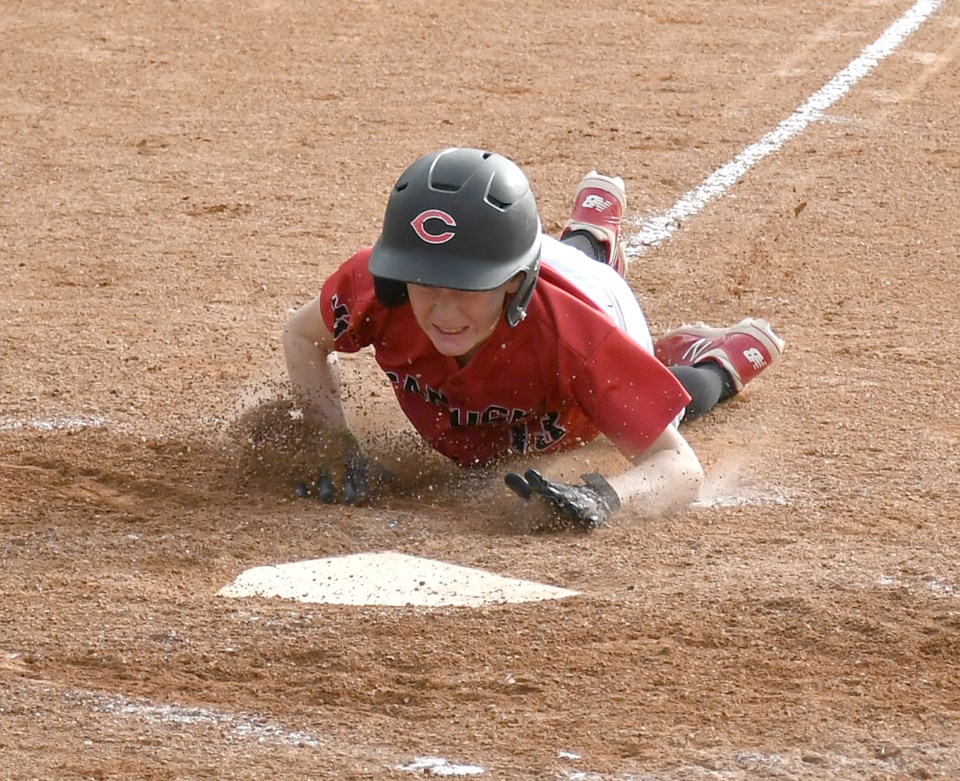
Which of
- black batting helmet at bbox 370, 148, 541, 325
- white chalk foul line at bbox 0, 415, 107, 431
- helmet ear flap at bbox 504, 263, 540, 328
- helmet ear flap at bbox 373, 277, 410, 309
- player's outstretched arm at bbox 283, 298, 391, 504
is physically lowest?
white chalk foul line at bbox 0, 415, 107, 431

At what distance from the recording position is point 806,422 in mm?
4660

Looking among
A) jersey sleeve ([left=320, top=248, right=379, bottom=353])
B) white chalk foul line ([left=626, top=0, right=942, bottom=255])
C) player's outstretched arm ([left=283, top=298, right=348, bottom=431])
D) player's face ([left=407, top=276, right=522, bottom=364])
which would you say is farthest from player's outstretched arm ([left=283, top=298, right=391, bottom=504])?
white chalk foul line ([left=626, top=0, right=942, bottom=255])

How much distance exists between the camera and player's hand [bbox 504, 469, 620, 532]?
11.9 ft

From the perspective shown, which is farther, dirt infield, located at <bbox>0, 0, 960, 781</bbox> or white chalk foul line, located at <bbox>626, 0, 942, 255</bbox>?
white chalk foul line, located at <bbox>626, 0, 942, 255</bbox>

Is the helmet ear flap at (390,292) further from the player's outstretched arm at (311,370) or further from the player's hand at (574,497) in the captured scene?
the player's hand at (574,497)

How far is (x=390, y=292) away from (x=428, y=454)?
632 millimetres

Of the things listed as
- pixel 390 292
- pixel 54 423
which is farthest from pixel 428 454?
pixel 54 423

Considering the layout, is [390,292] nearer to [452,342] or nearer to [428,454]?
[452,342]

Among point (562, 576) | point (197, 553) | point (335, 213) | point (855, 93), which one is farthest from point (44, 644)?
point (855, 93)

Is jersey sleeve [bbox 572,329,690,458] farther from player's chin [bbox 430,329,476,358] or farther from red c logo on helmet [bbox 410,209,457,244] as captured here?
red c logo on helmet [bbox 410,209,457,244]

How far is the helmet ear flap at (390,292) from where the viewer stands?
385 centimetres

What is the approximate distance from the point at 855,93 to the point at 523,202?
5.04 metres

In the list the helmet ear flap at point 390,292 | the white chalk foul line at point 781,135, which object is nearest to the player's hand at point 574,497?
the helmet ear flap at point 390,292

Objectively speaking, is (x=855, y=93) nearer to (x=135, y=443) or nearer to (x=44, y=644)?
(x=135, y=443)
